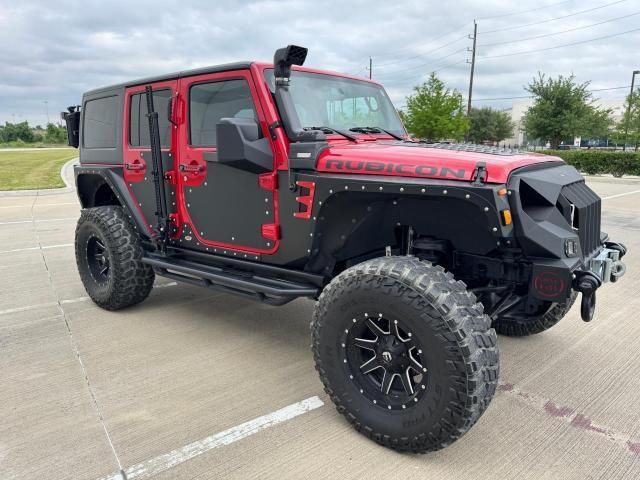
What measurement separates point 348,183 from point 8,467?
229 cm

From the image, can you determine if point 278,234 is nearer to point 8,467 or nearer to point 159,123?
point 159,123

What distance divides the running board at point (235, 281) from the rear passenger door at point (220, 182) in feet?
0.56

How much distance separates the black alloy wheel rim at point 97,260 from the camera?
15.6 ft

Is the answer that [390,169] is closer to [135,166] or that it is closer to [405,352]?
[405,352]

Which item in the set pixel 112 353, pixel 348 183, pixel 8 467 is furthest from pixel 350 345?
pixel 112 353

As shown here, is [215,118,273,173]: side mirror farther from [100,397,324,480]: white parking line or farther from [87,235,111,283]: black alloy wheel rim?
[87,235,111,283]: black alloy wheel rim

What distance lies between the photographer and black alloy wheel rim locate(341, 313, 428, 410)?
2.50 meters

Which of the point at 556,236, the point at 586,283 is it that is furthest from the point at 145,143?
the point at 586,283

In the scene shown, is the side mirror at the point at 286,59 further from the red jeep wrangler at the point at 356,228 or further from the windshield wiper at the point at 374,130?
the windshield wiper at the point at 374,130

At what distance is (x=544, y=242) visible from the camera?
2.47 m

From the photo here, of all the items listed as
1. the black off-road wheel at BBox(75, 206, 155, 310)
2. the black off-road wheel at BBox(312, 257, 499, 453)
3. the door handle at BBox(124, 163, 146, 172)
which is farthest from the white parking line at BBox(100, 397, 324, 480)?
the door handle at BBox(124, 163, 146, 172)

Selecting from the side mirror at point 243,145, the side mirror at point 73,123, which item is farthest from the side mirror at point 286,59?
the side mirror at point 73,123

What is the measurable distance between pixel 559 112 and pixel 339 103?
33.2m

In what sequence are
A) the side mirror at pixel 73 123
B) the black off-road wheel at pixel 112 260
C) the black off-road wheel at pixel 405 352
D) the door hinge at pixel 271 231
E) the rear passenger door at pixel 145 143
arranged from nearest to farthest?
the black off-road wheel at pixel 405 352, the door hinge at pixel 271 231, the rear passenger door at pixel 145 143, the black off-road wheel at pixel 112 260, the side mirror at pixel 73 123
